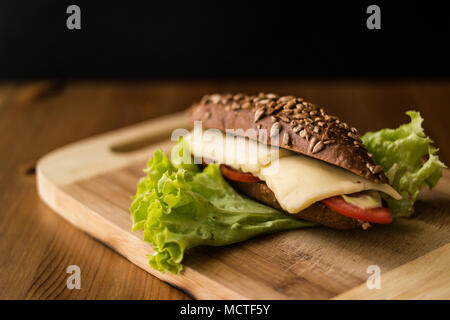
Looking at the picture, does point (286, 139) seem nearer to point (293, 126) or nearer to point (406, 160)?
point (293, 126)

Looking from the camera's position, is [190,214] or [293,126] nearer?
[190,214]

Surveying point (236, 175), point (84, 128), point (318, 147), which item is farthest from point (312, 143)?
point (84, 128)

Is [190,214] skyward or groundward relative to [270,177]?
groundward

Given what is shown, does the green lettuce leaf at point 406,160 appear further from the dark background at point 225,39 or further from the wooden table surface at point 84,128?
the dark background at point 225,39

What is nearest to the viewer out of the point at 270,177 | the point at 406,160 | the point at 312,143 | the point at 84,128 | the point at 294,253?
the point at 294,253

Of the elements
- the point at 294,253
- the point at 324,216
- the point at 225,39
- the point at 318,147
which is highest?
the point at 225,39

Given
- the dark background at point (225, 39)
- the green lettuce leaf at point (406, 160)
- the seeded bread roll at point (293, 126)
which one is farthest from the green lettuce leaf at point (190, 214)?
the dark background at point (225, 39)
